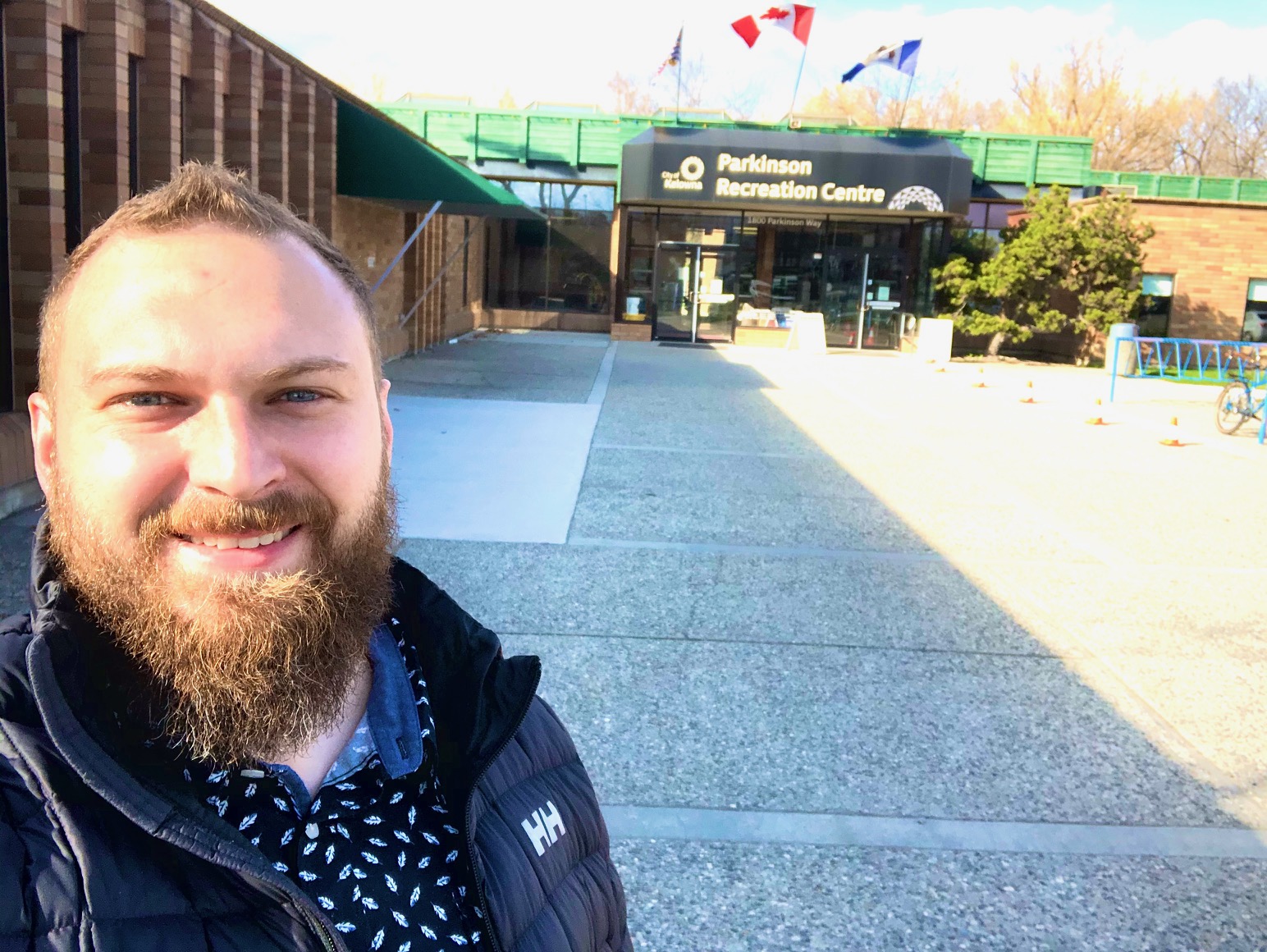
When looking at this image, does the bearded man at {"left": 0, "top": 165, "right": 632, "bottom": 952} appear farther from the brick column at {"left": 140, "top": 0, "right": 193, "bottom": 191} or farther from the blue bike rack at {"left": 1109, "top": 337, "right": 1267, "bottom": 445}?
the blue bike rack at {"left": 1109, "top": 337, "right": 1267, "bottom": 445}

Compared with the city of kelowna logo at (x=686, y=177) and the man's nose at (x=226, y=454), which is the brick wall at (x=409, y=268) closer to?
the city of kelowna logo at (x=686, y=177)

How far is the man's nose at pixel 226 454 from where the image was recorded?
137 centimetres

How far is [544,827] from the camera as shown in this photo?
165 centimetres

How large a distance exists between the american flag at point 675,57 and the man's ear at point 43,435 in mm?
24130

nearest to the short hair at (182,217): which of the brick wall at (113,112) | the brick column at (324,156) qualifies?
the brick wall at (113,112)

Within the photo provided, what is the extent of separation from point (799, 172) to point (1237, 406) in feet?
38.2

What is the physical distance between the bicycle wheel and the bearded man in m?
14.0

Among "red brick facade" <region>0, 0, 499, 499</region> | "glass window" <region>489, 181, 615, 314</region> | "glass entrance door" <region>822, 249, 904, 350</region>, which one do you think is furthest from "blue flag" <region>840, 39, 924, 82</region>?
"red brick facade" <region>0, 0, 499, 499</region>

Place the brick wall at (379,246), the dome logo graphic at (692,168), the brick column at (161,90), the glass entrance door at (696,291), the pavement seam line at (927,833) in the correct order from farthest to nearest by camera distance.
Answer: the glass entrance door at (696,291), the dome logo graphic at (692,168), the brick wall at (379,246), the brick column at (161,90), the pavement seam line at (927,833)

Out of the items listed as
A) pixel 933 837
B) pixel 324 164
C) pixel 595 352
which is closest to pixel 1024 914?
pixel 933 837

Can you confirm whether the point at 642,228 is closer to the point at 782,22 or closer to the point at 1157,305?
the point at 782,22

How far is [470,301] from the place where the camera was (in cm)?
2594

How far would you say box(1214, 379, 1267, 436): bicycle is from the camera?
1327cm

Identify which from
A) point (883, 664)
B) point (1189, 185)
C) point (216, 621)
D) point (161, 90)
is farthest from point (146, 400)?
point (1189, 185)
